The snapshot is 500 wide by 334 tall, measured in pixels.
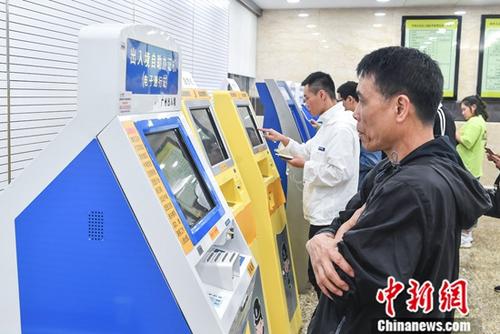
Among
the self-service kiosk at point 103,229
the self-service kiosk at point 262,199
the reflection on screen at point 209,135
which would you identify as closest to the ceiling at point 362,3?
the self-service kiosk at point 262,199

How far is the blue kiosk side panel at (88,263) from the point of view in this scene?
127 centimetres

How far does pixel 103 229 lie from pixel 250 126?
187cm

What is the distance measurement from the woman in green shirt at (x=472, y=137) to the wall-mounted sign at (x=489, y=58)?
87.8 inches

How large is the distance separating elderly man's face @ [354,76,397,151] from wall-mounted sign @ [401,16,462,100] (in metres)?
6.97

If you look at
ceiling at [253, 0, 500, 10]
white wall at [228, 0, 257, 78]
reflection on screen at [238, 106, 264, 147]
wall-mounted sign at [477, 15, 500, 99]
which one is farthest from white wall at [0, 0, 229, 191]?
wall-mounted sign at [477, 15, 500, 99]

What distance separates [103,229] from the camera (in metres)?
1.28

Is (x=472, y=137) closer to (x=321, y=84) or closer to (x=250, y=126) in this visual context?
(x=321, y=84)

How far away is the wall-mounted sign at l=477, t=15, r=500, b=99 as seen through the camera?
7.73 meters

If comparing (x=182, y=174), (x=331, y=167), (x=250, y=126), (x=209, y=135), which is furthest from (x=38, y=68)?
(x=331, y=167)

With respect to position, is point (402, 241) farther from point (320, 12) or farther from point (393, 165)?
point (320, 12)

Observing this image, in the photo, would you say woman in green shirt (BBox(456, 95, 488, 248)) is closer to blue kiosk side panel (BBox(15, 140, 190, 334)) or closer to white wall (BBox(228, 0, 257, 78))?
white wall (BBox(228, 0, 257, 78))

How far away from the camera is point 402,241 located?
46.3 inches

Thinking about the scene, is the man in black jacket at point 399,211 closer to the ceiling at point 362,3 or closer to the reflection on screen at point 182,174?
the reflection on screen at point 182,174

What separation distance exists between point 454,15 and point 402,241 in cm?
759
